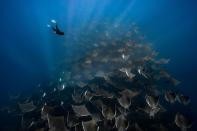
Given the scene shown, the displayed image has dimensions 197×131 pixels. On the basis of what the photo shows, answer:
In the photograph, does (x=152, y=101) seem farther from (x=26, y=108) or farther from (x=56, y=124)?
(x=26, y=108)

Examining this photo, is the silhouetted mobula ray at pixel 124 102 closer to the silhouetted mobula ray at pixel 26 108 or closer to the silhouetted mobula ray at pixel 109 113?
the silhouetted mobula ray at pixel 109 113

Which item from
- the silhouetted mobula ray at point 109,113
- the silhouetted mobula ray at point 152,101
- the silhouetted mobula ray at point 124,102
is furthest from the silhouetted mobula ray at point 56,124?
the silhouetted mobula ray at point 152,101

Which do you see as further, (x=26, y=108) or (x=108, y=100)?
(x=26, y=108)

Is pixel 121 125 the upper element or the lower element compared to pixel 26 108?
lower

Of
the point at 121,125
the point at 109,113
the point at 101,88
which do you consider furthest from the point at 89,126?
the point at 101,88

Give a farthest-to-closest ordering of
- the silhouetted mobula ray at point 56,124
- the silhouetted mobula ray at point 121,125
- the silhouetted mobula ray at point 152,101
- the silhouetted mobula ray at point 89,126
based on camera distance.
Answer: the silhouetted mobula ray at point 152,101, the silhouetted mobula ray at point 121,125, the silhouetted mobula ray at point 56,124, the silhouetted mobula ray at point 89,126

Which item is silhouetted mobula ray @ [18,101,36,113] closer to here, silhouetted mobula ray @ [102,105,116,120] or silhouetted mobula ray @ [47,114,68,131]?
silhouetted mobula ray @ [47,114,68,131]

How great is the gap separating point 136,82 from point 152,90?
0.92 meters

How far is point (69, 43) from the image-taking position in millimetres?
22734

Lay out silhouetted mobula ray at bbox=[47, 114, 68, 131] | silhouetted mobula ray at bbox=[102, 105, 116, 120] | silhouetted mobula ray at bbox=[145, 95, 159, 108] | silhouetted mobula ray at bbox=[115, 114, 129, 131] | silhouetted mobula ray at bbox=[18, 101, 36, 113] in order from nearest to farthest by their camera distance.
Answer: silhouetted mobula ray at bbox=[47, 114, 68, 131], silhouetted mobula ray at bbox=[115, 114, 129, 131], silhouetted mobula ray at bbox=[102, 105, 116, 120], silhouetted mobula ray at bbox=[145, 95, 159, 108], silhouetted mobula ray at bbox=[18, 101, 36, 113]

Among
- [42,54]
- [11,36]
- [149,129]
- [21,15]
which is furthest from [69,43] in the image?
[21,15]

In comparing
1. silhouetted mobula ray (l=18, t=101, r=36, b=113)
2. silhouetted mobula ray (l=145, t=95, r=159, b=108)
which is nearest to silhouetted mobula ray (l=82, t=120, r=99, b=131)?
silhouetted mobula ray (l=145, t=95, r=159, b=108)

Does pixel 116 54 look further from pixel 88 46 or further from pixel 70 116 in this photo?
pixel 70 116

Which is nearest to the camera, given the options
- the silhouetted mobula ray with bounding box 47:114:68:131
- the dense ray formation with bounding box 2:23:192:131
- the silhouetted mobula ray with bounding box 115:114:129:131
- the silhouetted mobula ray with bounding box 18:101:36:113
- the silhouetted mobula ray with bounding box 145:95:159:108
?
the silhouetted mobula ray with bounding box 47:114:68:131
